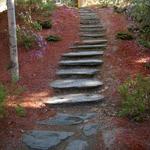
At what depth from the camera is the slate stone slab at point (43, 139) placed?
541 centimetres

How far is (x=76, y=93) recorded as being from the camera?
293 inches

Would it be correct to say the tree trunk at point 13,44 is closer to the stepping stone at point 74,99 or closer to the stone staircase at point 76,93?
the stone staircase at point 76,93

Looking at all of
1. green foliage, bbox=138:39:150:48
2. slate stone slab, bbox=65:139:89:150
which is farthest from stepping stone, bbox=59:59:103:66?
slate stone slab, bbox=65:139:89:150

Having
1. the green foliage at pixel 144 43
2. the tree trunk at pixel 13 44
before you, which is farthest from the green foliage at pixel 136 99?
the green foliage at pixel 144 43

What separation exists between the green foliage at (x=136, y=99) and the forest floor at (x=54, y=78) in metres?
0.13

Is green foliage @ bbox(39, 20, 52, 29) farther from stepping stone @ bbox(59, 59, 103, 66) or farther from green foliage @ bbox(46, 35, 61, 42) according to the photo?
stepping stone @ bbox(59, 59, 103, 66)

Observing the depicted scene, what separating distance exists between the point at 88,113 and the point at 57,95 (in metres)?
1.09

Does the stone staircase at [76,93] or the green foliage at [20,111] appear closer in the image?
the stone staircase at [76,93]

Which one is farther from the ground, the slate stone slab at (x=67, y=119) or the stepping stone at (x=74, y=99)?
the stepping stone at (x=74, y=99)

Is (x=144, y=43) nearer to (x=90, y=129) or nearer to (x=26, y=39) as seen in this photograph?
(x=26, y=39)

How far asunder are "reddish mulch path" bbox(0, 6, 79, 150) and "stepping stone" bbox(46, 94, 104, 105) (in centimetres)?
20

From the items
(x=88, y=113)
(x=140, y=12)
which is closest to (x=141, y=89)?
(x=88, y=113)

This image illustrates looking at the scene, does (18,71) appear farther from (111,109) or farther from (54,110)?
(111,109)

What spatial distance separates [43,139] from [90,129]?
2.39 ft
